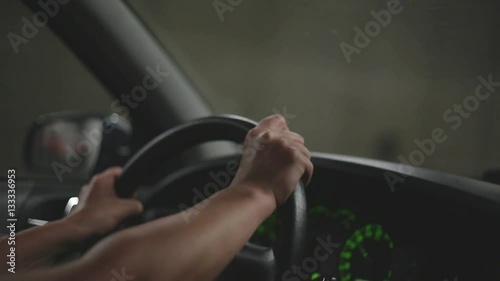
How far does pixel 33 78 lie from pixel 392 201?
192 cm

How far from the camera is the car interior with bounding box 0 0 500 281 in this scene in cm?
113

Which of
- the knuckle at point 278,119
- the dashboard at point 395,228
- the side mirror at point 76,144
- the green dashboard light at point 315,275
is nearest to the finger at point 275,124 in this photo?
the knuckle at point 278,119

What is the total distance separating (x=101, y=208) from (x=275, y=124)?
0.41 metres

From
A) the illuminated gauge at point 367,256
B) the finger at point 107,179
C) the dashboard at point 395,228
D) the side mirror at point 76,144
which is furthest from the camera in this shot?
the side mirror at point 76,144

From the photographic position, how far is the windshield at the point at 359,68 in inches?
70.0

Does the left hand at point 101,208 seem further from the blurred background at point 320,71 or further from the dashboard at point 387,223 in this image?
the blurred background at point 320,71

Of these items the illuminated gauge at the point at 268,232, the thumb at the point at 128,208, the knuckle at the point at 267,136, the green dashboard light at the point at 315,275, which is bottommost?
the green dashboard light at the point at 315,275

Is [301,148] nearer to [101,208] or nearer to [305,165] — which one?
[305,165]

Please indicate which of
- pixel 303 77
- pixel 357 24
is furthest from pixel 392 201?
pixel 303 77

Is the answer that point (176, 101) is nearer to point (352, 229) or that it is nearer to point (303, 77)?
point (352, 229)

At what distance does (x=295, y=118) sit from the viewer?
2076mm

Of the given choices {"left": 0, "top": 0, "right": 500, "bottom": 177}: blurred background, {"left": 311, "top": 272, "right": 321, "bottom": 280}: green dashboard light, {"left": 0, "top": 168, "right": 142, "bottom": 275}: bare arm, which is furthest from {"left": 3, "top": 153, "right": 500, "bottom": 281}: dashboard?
{"left": 0, "top": 0, "right": 500, "bottom": 177}: blurred background

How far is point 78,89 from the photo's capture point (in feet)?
9.64

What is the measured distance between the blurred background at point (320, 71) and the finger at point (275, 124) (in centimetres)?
65
